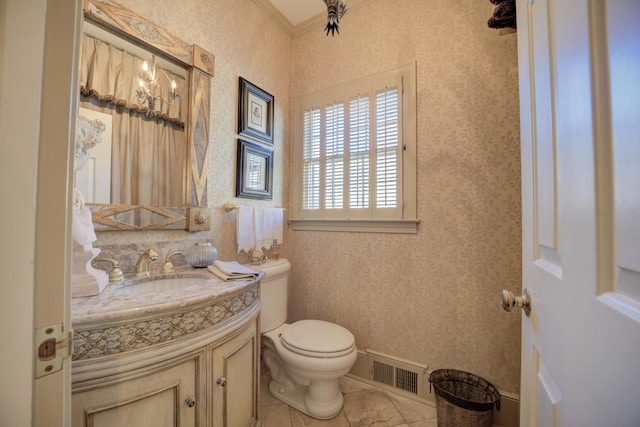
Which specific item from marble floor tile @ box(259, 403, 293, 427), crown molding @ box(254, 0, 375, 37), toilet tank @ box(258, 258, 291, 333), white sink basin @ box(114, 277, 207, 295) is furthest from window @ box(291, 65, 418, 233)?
marble floor tile @ box(259, 403, 293, 427)

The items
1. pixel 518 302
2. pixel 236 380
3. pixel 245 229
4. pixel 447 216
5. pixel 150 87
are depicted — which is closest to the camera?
pixel 518 302

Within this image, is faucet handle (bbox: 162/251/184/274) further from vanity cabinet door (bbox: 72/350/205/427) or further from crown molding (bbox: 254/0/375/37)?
crown molding (bbox: 254/0/375/37)

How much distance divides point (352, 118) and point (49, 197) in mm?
1711

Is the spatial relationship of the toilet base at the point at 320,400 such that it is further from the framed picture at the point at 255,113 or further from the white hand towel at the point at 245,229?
the framed picture at the point at 255,113

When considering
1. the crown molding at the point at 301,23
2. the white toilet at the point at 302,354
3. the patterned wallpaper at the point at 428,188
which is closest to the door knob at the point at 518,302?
the patterned wallpaper at the point at 428,188

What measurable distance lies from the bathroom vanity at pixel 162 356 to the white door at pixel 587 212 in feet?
3.03

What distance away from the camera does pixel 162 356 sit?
0.75 meters

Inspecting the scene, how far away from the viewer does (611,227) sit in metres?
0.32

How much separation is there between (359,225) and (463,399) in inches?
42.2

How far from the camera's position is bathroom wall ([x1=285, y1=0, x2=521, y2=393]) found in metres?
1.35

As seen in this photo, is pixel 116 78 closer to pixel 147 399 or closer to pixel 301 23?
pixel 147 399

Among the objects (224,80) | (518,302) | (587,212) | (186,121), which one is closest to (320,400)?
(518,302)

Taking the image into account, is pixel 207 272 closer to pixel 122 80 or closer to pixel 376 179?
pixel 122 80

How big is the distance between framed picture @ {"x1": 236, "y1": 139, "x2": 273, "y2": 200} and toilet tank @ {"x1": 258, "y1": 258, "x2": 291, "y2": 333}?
0.50 meters
